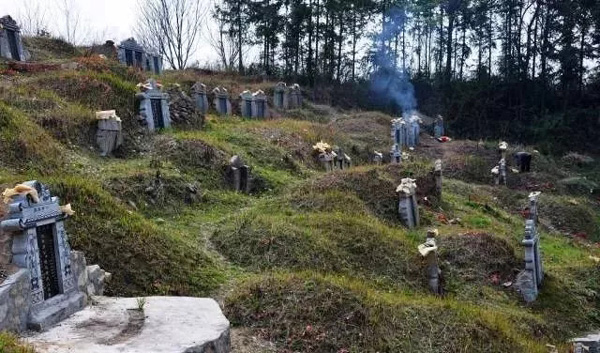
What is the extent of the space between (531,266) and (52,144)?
467 inches

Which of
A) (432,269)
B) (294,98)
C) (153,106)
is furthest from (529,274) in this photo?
(294,98)

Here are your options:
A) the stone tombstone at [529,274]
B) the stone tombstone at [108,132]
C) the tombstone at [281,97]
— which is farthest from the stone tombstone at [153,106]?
the tombstone at [281,97]

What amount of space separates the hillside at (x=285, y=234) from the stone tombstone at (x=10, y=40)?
3003 mm

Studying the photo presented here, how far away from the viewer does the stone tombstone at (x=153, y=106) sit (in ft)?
63.7

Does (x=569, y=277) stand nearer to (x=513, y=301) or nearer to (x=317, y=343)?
(x=513, y=301)

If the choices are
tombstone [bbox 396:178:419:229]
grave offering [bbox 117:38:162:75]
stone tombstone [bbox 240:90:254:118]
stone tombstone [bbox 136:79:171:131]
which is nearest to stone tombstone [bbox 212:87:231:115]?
stone tombstone [bbox 240:90:254:118]

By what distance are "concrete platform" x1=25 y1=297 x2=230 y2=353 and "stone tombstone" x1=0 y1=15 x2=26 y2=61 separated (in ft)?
63.2

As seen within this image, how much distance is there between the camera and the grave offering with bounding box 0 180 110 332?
22.9 ft

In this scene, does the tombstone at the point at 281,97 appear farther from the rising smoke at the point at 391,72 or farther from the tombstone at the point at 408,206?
the tombstone at the point at 408,206

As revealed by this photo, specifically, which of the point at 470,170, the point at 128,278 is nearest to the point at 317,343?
the point at 128,278

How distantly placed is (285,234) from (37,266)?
6.05m

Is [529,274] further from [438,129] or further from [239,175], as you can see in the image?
[438,129]

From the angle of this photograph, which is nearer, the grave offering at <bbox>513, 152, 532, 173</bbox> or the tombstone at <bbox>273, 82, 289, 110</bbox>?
the grave offering at <bbox>513, 152, 532, 173</bbox>

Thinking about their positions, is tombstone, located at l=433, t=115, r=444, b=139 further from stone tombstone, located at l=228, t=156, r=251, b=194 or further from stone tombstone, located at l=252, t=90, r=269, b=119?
stone tombstone, located at l=228, t=156, r=251, b=194
